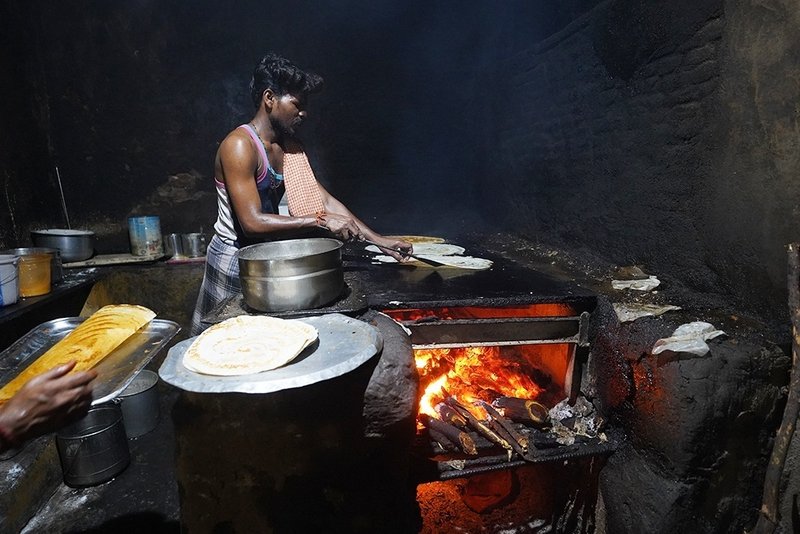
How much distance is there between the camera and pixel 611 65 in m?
3.50

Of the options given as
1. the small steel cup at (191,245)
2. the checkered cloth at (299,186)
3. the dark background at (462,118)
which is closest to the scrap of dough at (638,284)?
the dark background at (462,118)

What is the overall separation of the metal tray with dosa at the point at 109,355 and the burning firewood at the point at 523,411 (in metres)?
2.06

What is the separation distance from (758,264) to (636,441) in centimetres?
122

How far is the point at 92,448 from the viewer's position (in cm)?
306

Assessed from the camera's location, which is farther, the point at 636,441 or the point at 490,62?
the point at 490,62

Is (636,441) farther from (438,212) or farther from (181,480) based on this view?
(438,212)

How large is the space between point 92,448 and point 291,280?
7.85ft

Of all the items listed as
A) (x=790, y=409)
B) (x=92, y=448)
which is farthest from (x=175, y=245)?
(x=790, y=409)

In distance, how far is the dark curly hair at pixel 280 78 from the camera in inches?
111

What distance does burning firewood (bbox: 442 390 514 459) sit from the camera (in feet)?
8.36

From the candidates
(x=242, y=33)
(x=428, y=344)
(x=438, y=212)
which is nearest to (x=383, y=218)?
(x=438, y=212)

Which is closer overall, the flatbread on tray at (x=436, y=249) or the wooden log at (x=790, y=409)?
the wooden log at (x=790, y=409)

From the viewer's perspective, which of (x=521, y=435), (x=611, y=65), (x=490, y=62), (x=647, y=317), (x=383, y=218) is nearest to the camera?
(x=647, y=317)

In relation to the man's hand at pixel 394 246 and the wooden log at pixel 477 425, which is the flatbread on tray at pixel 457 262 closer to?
the man's hand at pixel 394 246
